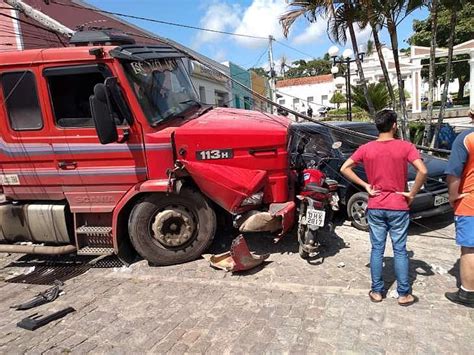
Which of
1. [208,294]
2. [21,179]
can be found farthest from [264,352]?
[21,179]

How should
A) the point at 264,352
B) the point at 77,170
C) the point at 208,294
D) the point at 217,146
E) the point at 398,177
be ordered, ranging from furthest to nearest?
the point at 77,170 → the point at 217,146 → the point at 208,294 → the point at 398,177 → the point at 264,352

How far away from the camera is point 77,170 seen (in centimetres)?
547

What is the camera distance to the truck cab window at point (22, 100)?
5.43 metres

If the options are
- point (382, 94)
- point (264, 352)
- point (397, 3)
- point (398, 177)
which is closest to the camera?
point (264, 352)

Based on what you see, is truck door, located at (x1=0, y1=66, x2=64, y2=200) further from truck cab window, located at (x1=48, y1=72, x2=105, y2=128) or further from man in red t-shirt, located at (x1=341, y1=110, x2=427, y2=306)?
man in red t-shirt, located at (x1=341, y1=110, x2=427, y2=306)

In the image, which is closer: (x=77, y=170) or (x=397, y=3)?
(x=77, y=170)

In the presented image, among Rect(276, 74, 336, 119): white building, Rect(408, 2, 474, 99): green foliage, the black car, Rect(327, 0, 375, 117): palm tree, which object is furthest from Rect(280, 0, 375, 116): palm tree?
Rect(276, 74, 336, 119): white building

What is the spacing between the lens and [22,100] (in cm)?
549

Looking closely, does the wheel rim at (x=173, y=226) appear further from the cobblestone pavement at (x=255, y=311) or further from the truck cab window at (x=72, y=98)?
the truck cab window at (x=72, y=98)

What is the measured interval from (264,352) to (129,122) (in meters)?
3.02

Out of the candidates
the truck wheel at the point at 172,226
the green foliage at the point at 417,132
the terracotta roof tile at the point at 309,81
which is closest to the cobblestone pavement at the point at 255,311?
the truck wheel at the point at 172,226

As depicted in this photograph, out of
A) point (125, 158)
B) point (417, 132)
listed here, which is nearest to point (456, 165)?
point (125, 158)

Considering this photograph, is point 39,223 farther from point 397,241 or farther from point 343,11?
point 343,11

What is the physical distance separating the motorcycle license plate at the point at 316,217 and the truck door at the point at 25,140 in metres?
3.13
